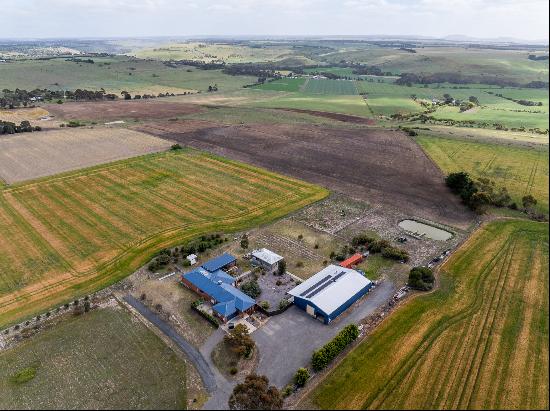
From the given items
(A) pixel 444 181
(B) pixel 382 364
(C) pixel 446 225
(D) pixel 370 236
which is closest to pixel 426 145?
(A) pixel 444 181

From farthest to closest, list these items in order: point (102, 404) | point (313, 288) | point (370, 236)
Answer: point (370, 236) → point (313, 288) → point (102, 404)

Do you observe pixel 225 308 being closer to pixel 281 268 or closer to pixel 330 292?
pixel 281 268

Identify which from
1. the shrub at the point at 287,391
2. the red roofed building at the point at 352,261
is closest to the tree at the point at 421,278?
the red roofed building at the point at 352,261

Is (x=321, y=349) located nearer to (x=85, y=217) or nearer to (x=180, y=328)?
(x=180, y=328)

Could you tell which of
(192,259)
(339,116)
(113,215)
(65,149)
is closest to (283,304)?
(192,259)

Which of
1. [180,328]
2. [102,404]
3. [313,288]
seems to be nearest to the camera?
[102,404]

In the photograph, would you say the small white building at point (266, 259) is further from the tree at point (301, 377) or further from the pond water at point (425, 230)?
the pond water at point (425, 230)

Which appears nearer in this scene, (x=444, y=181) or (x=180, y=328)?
(x=180, y=328)
